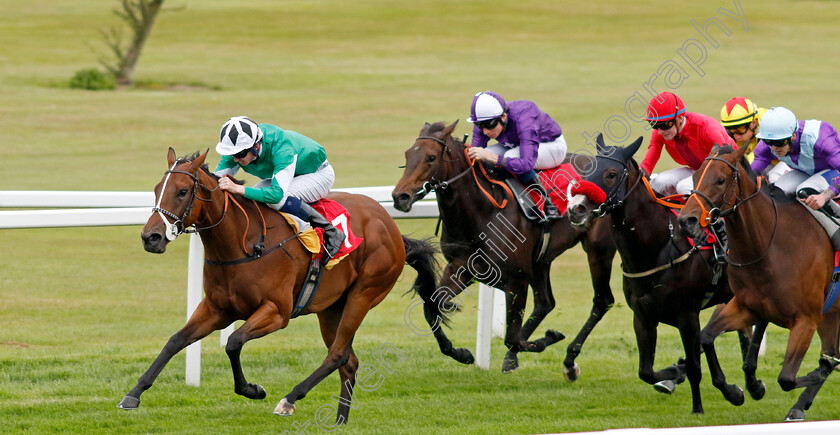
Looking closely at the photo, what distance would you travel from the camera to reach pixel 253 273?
18.4ft

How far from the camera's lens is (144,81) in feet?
93.0

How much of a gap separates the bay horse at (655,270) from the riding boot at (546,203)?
3.19 feet

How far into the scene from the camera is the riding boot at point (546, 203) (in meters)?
7.25

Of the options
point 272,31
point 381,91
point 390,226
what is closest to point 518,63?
point 381,91

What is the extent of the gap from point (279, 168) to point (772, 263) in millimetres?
2769

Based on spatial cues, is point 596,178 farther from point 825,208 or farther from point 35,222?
point 35,222

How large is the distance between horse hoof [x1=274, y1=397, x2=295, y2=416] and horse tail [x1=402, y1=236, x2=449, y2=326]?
1.46m

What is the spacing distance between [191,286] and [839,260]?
381 centimetres

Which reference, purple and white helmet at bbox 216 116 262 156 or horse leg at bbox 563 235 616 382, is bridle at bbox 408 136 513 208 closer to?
horse leg at bbox 563 235 616 382

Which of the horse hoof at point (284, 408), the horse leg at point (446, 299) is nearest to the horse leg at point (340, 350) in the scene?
the horse hoof at point (284, 408)

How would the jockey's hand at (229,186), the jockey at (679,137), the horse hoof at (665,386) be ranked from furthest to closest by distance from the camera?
the horse hoof at (665,386), the jockey at (679,137), the jockey's hand at (229,186)

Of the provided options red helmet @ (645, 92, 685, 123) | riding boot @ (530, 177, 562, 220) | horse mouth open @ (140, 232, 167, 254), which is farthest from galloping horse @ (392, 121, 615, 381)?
horse mouth open @ (140, 232, 167, 254)

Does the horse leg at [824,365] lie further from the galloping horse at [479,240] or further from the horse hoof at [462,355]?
the horse hoof at [462,355]

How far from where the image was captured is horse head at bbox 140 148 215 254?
5.04m
